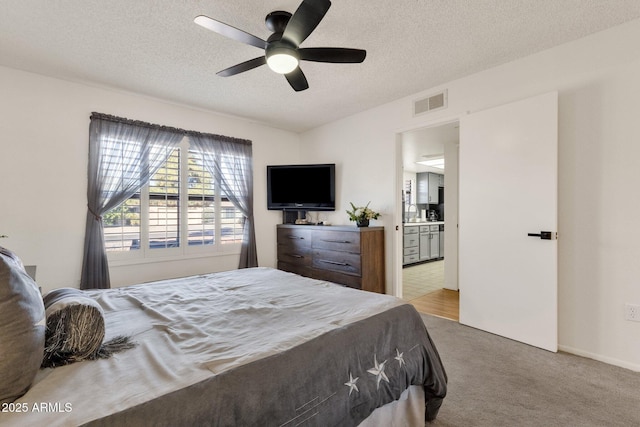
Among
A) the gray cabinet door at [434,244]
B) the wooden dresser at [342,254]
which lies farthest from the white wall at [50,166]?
the gray cabinet door at [434,244]

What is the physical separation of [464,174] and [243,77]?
8.36 feet

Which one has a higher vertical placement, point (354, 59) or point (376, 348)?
point (354, 59)

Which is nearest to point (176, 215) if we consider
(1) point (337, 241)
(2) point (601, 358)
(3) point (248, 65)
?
(1) point (337, 241)

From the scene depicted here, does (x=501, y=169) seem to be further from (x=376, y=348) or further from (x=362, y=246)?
(x=376, y=348)

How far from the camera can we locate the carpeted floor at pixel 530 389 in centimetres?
164

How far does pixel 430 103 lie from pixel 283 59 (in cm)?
206

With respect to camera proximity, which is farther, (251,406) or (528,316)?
(528,316)

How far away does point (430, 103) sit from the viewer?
10.9 ft

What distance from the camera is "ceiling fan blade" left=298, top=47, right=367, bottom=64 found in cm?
199

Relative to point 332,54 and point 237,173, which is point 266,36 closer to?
point 332,54

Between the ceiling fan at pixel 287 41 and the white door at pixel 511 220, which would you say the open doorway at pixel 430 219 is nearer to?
the white door at pixel 511 220

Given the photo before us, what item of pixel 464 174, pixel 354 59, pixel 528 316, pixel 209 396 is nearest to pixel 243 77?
pixel 354 59

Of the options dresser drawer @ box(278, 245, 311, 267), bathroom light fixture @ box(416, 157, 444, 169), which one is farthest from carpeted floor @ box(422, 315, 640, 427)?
bathroom light fixture @ box(416, 157, 444, 169)

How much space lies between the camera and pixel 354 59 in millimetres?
2074
